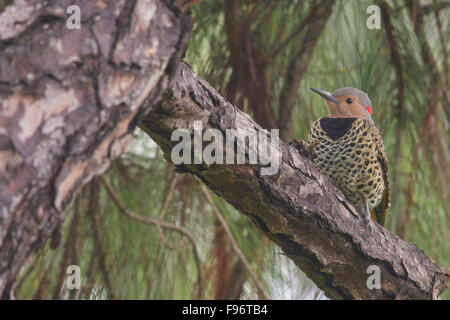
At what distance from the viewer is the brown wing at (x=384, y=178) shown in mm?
1883

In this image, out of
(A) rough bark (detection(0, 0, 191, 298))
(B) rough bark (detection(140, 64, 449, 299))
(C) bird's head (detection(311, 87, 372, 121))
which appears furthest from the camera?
(C) bird's head (detection(311, 87, 372, 121))

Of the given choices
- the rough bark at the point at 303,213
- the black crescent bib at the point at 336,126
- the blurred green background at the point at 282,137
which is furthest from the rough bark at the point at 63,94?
the black crescent bib at the point at 336,126

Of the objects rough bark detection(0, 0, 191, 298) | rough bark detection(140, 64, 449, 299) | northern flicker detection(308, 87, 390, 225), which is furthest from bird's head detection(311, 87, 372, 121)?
rough bark detection(0, 0, 191, 298)

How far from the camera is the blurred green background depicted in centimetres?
187

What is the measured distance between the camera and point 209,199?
6.56 feet

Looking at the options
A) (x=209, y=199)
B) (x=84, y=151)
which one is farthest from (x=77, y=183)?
(x=209, y=199)

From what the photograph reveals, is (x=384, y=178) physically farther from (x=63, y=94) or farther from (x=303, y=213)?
(x=63, y=94)

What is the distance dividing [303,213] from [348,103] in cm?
69

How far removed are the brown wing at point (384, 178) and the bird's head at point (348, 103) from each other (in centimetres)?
8

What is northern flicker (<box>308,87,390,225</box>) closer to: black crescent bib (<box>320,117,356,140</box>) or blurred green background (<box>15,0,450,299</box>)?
black crescent bib (<box>320,117,356,140</box>)

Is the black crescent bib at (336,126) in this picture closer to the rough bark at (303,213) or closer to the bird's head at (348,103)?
the bird's head at (348,103)

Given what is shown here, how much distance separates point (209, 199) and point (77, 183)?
1268mm

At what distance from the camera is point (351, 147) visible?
6.16ft

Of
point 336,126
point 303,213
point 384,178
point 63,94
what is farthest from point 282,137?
point 63,94
